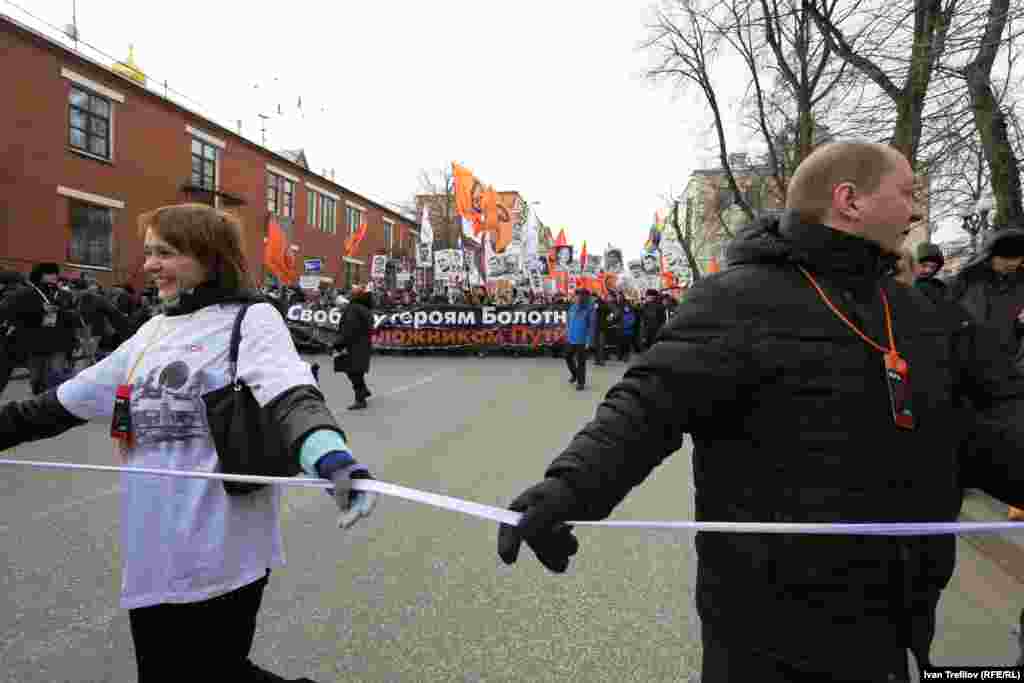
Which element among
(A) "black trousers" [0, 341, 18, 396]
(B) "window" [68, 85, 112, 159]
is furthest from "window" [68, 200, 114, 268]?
(A) "black trousers" [0, 341, 18, 396]

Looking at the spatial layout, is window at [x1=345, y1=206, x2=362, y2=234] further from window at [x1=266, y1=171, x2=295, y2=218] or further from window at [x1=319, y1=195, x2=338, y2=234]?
window at [x1=266, y1=171, x2=295, y2=218]

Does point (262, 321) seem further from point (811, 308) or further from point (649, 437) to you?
point (811, 308)

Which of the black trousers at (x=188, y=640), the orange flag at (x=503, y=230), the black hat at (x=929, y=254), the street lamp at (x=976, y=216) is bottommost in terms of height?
the black trousers at (x=188, y=640)

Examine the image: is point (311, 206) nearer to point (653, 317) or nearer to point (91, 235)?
point (91, 235)

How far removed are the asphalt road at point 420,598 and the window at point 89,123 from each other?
19.7m

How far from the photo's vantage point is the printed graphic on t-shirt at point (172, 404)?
192 cm

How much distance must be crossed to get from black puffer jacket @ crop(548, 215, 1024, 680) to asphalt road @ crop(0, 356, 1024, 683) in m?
1.43

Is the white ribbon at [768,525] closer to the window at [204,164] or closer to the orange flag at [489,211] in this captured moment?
the orange flag at [489,211]

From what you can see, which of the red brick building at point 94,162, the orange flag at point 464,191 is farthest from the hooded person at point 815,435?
the orange flag at point 464,191

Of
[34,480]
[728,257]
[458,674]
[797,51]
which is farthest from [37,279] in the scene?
[797,51]

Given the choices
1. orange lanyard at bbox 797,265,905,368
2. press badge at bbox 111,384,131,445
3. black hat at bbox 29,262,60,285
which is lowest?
press badge at bbox 111,384,131,445

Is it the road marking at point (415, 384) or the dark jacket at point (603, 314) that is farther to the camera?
the dark jacket at point (603, 314)

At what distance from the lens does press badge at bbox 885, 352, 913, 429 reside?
141 centimetres

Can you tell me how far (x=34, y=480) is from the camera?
18.6ft
